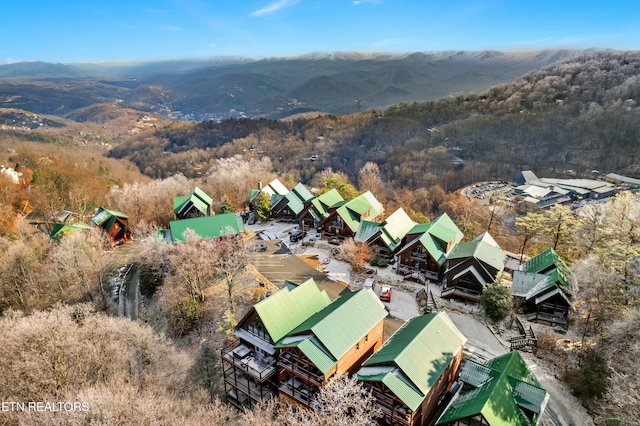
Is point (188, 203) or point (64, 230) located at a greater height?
point (188, 203)

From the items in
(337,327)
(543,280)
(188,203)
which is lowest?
(543,280)

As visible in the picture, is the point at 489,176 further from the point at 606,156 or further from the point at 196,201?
the point at 196,201

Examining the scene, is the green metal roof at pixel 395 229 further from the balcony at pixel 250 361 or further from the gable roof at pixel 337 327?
the balcony at pixel 250 361

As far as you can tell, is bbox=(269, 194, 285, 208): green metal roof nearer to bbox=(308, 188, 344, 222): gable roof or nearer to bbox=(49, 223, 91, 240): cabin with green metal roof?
bbox=(308, 188, 344, 222): gable roof

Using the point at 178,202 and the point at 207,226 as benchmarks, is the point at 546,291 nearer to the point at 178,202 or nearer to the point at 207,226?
the point at 207,226

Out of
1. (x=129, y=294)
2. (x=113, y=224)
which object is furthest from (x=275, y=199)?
(x=129, y=294)

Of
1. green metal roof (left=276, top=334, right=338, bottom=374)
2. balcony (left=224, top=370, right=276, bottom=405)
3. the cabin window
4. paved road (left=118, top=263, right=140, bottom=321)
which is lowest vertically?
balcony (left=224, top=370, right=276, bottom=405)

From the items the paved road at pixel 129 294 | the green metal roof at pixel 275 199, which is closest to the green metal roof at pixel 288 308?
the paved road at pixel 129 294

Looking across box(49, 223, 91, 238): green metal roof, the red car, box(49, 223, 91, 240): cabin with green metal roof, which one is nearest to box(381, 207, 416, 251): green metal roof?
the red car

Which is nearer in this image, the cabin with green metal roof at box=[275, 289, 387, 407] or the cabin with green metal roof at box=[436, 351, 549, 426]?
the cabin with green metal roof at box=[436, 351, 549, 426]
